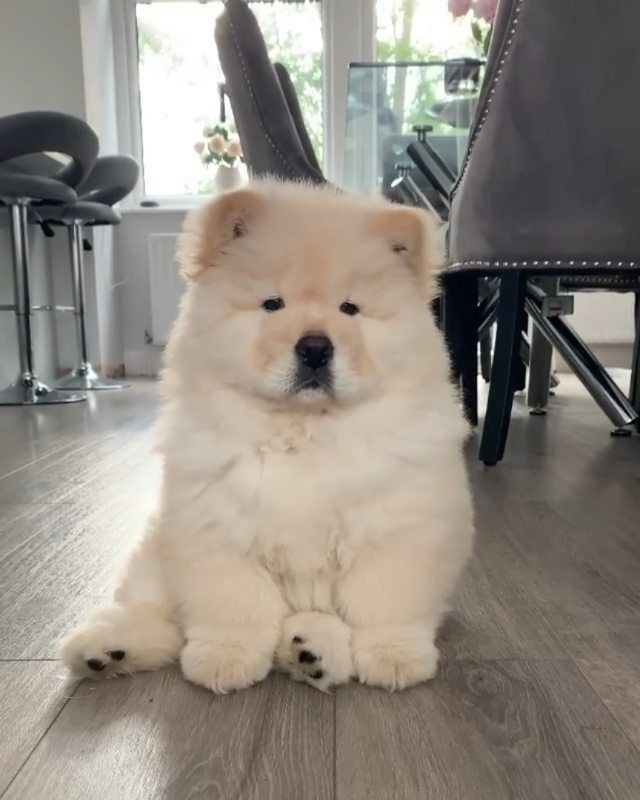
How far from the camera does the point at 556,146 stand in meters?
1.81

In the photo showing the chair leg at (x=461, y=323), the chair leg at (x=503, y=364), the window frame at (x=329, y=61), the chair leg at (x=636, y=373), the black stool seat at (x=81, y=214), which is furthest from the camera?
the window frame at (x=329, y=61)

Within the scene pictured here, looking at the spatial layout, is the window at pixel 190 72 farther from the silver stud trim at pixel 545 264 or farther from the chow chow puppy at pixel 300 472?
the chow chow puppy at pixel 300 472

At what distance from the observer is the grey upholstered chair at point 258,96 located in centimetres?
210

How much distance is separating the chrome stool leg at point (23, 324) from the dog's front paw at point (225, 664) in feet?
10.2

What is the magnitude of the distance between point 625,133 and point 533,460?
99 centimetres

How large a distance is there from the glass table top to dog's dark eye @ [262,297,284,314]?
2.35 metres

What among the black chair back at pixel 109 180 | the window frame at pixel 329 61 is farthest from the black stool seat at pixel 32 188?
the window frame at pixel 329 61

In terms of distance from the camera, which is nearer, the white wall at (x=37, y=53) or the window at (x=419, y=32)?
the white wall at (x=37, y=53)

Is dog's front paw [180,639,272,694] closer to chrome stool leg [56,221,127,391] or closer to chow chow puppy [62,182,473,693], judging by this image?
chow chow puppy [62,182,473,693]

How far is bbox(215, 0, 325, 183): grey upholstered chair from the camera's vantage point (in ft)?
6.89

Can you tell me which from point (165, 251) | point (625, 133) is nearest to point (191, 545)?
point (625, 133)

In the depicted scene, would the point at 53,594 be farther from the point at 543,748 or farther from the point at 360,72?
the point at 360,72

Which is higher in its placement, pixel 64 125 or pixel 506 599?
pixel 64 125

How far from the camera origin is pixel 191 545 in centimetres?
93
